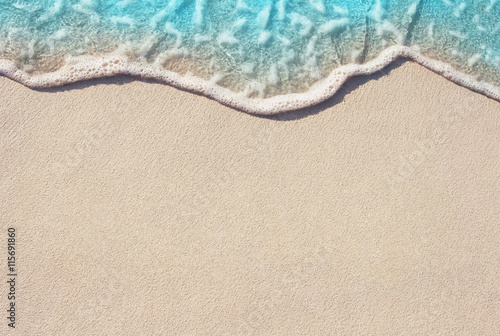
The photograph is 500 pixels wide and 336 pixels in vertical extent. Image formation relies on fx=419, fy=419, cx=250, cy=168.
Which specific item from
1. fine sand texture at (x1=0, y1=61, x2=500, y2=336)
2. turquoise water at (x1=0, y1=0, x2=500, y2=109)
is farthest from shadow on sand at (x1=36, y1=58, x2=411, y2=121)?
turquoise water at (x1=0, y1=0, x2=500, y2=109)

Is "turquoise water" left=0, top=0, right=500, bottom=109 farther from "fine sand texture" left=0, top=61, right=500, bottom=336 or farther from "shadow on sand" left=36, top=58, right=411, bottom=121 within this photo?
"fine sand texture" left=0, top=61, right=500, bottom=336

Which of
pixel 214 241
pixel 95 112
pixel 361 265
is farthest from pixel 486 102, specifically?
pixel 95 112

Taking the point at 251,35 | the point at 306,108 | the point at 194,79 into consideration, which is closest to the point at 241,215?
the point at 306,108

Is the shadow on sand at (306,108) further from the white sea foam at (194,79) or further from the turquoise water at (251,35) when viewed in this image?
the turquoise water at (251,35)

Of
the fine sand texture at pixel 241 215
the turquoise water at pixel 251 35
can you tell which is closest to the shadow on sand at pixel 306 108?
the fine sand texture at pixel 241 215

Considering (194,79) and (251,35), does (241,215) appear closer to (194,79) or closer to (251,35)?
(194,79)

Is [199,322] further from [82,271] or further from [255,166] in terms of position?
[255,166]
